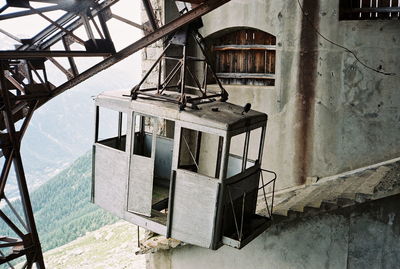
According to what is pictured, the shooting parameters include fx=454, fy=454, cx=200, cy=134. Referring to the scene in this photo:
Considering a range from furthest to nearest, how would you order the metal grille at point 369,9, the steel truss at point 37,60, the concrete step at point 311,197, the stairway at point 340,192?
the metal grille at point 369,9
the concrete step at point 311,197
the stairway at point 340,192
the steel truss at point 37,60

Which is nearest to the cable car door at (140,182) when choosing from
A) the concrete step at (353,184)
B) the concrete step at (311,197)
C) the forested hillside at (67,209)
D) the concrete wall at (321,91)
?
the concrete step at (311,197)

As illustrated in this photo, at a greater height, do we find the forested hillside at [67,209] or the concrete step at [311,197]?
the concrete step at [311,197]

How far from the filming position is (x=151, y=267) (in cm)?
1234

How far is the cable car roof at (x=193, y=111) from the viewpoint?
7.23 meters

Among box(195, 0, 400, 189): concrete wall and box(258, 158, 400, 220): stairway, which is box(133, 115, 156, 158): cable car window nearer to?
box(258, 158, 400, 220): stairway

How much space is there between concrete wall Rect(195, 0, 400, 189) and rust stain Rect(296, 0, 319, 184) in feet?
0.07

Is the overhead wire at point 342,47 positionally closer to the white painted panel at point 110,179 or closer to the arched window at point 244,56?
the arched window at point 244,56

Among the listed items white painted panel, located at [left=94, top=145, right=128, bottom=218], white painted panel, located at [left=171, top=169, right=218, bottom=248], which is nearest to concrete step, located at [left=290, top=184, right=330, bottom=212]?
white painted panel, located at [left=171, top=169, right=218, bottom=248]

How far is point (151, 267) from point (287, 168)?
4.56 meters

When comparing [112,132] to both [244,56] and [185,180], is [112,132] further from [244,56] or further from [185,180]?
[244,56]

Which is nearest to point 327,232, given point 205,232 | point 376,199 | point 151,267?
point 376,199

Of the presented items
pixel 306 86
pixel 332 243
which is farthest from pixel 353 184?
pixel 306 86

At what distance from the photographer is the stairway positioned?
862cm

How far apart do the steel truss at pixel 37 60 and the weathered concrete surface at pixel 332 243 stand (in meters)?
4.88
